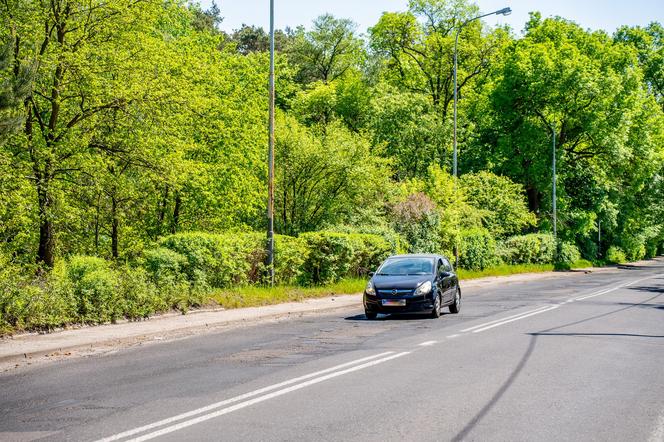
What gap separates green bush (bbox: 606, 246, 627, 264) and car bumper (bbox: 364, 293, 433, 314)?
47305mm

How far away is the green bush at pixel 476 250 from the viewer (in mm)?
38125

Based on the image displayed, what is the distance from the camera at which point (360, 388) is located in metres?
8.64

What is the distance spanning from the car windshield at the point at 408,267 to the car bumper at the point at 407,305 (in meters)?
1.09

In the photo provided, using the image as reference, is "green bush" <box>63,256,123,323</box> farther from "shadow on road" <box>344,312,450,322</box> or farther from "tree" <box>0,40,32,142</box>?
"shadow on road" <box>344,312,450,322</box>

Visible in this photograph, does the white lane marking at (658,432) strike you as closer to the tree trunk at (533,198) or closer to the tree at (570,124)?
the tree at (570,124)

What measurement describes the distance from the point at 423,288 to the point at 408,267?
53.9 inches

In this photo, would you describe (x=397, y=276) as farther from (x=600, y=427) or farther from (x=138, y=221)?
(x=138, y=221)

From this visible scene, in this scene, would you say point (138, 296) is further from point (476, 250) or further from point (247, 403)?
point (476, 250)

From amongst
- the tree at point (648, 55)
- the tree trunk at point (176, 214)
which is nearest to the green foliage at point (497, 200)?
the tree trunk at point (176, 214)

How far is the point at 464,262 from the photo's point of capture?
38.3 metres

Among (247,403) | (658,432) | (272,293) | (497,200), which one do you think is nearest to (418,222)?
(272,293)

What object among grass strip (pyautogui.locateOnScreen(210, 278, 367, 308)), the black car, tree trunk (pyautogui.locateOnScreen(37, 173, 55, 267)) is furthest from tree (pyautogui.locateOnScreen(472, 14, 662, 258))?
tree trunk (pyautogui.locateOnScreen(37, 173, 55, 267))

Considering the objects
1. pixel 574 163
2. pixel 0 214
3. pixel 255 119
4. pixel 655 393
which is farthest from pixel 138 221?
pixel 574 163

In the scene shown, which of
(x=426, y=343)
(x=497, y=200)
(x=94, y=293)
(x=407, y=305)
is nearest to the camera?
(x=426, y=343)
